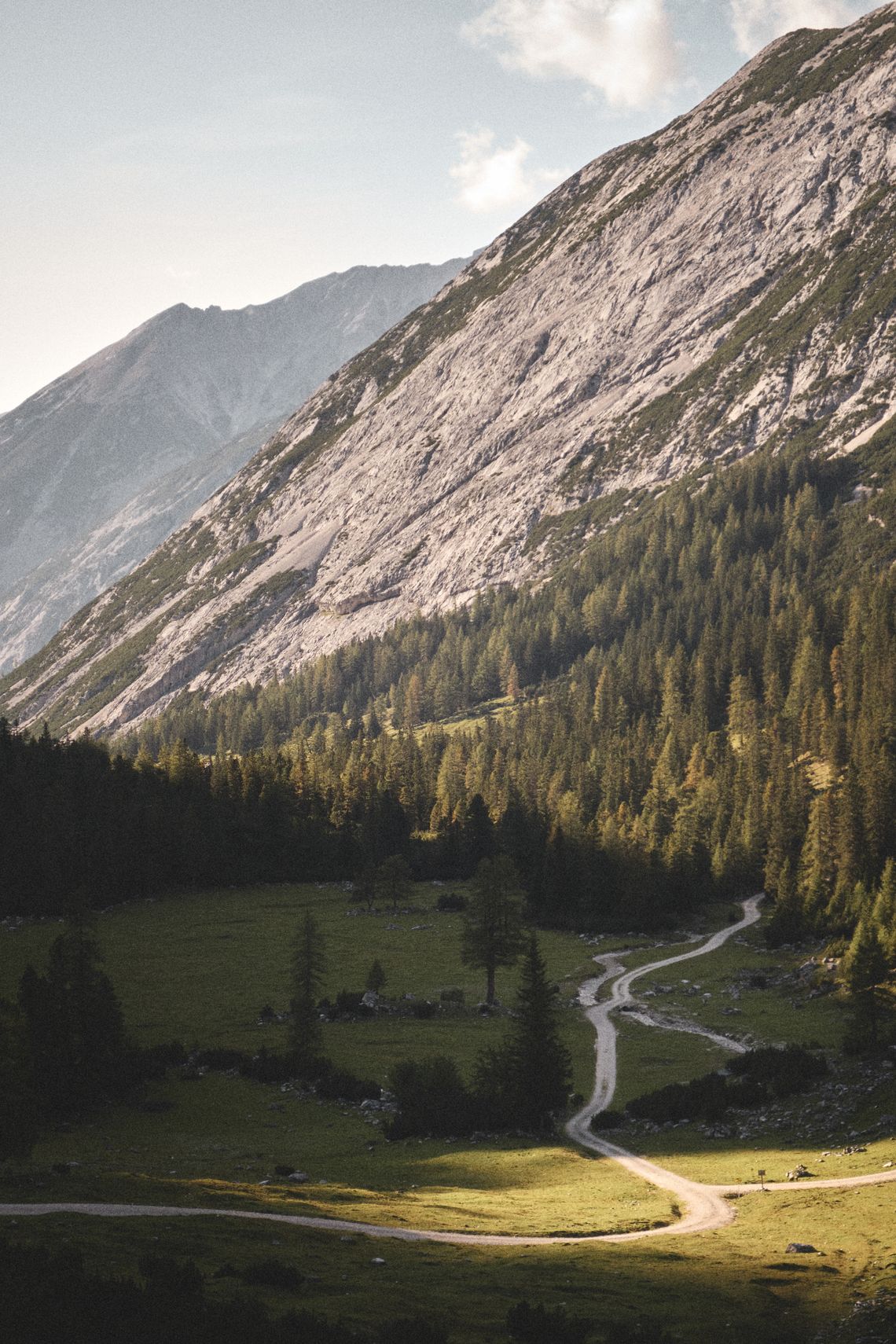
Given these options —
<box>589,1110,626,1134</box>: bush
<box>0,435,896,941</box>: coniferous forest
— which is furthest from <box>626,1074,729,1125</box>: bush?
<box>0,435,896,941</box>: coniferous forest

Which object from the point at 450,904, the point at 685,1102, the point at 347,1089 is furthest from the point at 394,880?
the point at 685,1102

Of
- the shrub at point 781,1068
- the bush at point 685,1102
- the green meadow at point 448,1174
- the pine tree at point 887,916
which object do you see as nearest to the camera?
the green meadow at point 448,1174

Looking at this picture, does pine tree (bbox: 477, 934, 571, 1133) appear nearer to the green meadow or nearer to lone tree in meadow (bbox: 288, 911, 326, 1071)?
the green meadow

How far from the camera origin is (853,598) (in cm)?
17388

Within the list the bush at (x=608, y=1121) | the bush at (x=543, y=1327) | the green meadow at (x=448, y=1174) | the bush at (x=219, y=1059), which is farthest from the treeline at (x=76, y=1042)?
the bush at (x=543, y=1327)

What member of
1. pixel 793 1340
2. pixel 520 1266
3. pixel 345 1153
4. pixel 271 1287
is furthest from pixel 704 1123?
pixel 271 1287

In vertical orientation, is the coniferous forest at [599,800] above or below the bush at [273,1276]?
above

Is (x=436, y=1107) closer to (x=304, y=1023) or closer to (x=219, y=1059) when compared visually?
(x=304, y=1023)

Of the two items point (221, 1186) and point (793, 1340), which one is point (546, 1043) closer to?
point (221, 1186)

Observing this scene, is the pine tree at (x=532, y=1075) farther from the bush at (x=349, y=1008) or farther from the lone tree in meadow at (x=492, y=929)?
the lone tree in meadow at (x=492, y=929)

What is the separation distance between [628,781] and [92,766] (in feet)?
258

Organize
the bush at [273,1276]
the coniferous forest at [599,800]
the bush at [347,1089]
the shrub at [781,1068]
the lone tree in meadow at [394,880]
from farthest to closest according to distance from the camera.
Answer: the lone tree in meadow at [394,880] → the coniferous forest at [599,800] → the bush at [347,1089] → the shrub at [781,1068] → the bush at [273,1276]

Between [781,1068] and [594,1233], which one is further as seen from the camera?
[781,1068]

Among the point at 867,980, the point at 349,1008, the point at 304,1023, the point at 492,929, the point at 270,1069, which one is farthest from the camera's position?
the point at 492,929
